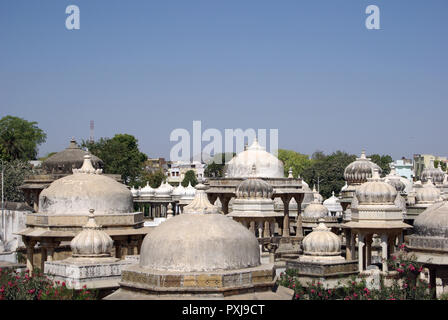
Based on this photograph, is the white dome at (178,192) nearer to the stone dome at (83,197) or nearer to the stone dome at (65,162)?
the stone dome at (65,162)

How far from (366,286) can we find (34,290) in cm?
999

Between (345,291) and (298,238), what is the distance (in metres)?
18.8

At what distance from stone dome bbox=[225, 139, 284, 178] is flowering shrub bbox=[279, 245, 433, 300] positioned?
19346mm

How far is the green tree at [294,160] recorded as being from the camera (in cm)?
10988

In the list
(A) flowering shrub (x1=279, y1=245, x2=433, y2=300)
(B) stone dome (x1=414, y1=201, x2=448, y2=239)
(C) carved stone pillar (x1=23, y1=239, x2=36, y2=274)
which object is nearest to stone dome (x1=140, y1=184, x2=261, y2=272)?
(A) flowering shrub (x1=279, y1=245, x2=433, y2=300)

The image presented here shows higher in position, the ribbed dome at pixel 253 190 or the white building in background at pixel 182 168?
the white building in background at pixel 182 168

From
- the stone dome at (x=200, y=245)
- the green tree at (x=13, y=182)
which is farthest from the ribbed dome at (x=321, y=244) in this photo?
the green tree at (x=13, y=182)

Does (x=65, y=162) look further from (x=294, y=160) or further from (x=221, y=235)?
(x=294, y=160)

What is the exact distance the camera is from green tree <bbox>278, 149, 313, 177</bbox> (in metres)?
110

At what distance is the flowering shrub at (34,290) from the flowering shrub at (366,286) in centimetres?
619

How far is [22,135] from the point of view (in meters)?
93.8
